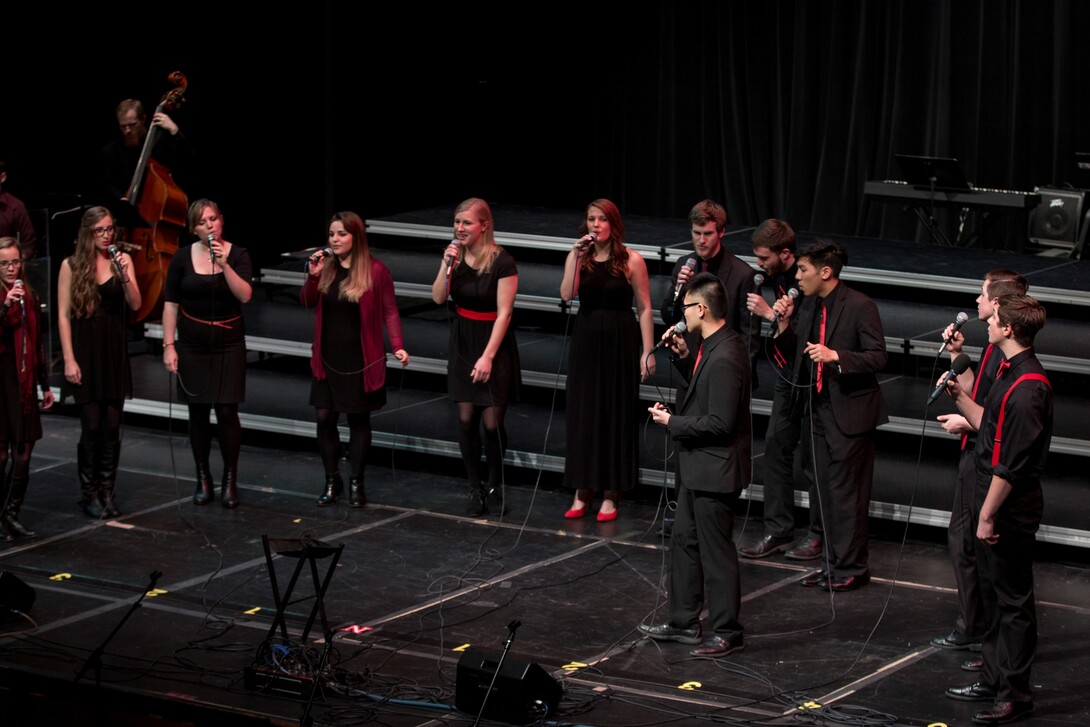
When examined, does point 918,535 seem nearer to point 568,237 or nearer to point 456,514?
point 456,514

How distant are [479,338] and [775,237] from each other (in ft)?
5.79

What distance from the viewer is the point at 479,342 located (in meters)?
8.13

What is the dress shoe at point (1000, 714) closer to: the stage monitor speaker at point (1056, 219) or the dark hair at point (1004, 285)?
the dark hair at point (1004, 285)

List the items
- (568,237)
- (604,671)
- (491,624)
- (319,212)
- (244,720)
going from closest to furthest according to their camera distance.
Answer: (244,720), (604,671), (491,624), (568,237), (319,212)

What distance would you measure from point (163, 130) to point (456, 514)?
11.6 feet

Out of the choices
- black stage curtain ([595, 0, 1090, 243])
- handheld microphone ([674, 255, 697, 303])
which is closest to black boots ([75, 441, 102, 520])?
handheld microphone ([674, 255, 697, 303])

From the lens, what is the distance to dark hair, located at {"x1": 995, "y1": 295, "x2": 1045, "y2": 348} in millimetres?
5520

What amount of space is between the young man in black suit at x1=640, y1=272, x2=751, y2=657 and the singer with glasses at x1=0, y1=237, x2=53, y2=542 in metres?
3.41

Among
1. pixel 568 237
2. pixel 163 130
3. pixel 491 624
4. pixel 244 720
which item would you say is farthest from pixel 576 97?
pixel 244 720

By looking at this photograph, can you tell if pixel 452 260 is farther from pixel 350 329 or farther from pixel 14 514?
pixel 14 514

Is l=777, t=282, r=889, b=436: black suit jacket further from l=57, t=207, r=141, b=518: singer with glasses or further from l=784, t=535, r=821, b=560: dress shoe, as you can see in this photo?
l=57, t=207, r=141, b=518: singer with glasses

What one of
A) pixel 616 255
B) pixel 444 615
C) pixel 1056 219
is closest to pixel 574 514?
pixel 616 255

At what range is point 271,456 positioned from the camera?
9.45m

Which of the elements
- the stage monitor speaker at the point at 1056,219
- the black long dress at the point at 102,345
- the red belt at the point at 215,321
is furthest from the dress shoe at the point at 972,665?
the stage monitor speaker at the point at 1056,219
